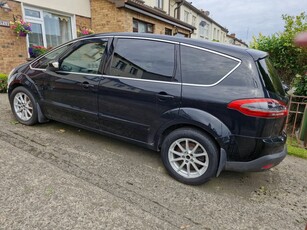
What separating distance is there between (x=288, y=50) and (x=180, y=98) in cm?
439

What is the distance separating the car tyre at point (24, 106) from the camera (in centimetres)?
380

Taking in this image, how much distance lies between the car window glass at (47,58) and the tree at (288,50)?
4.97m

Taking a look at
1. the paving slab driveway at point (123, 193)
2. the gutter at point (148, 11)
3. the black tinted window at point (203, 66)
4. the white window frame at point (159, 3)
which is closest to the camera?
the paving slab driveway at point (123, 193)

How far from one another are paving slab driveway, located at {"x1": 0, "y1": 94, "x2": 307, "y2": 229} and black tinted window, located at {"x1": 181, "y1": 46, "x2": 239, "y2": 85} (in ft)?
4.23

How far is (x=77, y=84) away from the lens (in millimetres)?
3246

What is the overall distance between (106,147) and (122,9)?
763cm

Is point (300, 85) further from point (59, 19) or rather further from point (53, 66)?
point (59, 19)

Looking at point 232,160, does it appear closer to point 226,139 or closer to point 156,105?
point 226,139

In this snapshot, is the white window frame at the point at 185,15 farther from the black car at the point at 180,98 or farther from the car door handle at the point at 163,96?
the car door handle at the point at 163,96

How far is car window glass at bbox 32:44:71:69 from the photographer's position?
354cm

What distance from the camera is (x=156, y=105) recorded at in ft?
8.83

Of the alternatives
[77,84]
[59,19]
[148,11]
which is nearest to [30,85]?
[77,84]

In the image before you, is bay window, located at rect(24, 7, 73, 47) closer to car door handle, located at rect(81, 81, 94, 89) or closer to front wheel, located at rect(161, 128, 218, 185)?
car door handle, located at rect(81, 81, 94, 89)

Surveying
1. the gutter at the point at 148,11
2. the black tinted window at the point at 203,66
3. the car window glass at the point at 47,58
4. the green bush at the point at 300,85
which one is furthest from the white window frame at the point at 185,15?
the black tinted window at the point at 203,66
